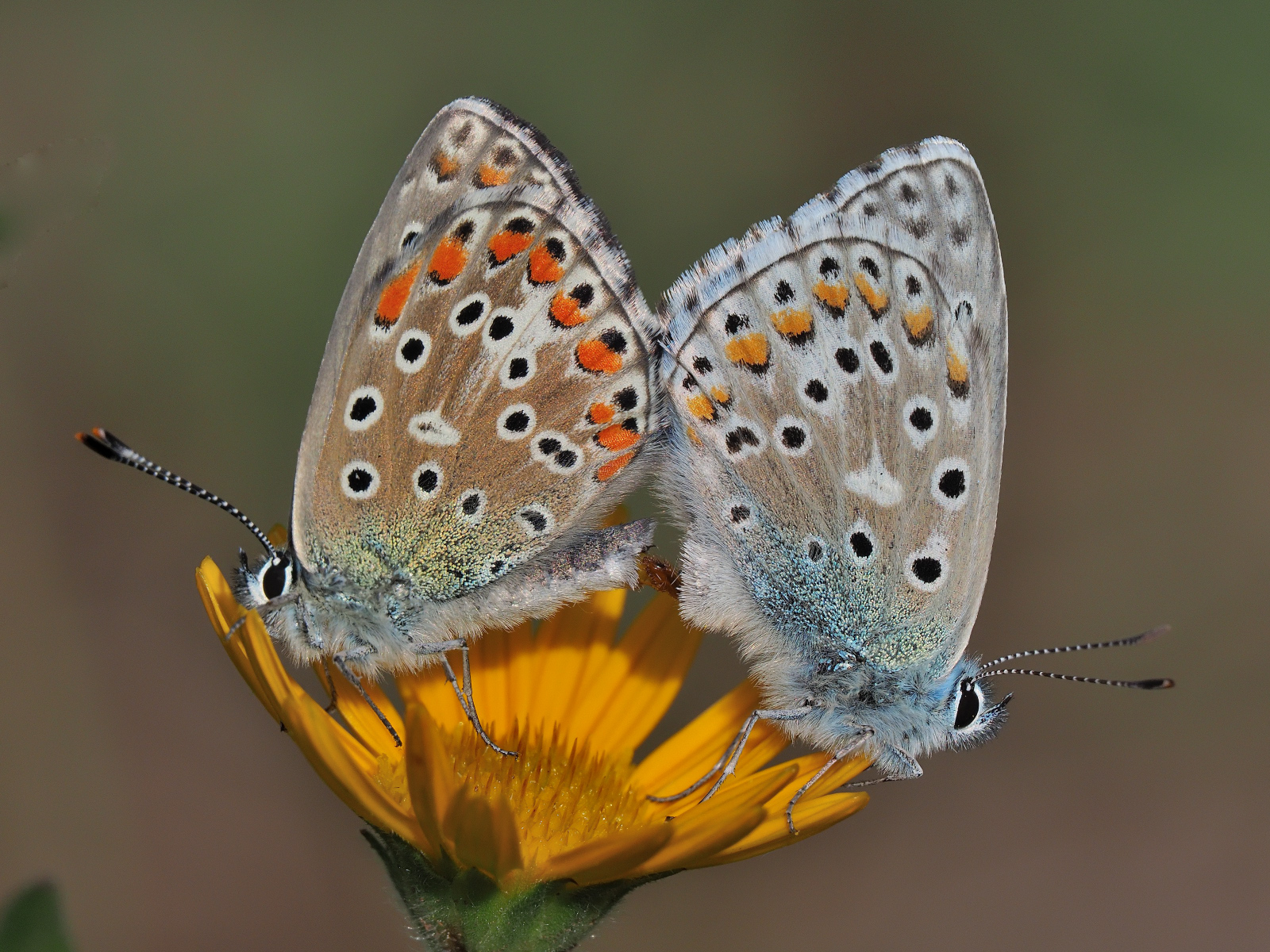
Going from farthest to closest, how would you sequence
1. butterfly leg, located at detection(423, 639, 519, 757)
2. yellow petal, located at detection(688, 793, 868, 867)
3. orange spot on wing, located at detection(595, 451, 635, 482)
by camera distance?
orange spot on wing, located at detection(595, 451, 635, 482), butterfly leg, located at detection(423, 639, 519, 757), yellow petal, located at detection(688, 793, 868, 867)

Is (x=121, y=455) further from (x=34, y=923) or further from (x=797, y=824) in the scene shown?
(x=797, y=824)

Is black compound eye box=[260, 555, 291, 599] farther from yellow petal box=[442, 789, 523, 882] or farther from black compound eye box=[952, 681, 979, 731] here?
black compound eye box=[952, 681, 979, 731]

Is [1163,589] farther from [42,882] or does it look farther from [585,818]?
[42,882]

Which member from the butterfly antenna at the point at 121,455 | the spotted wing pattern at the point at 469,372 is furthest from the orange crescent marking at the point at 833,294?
the butterfly antenna at the point at 121,455

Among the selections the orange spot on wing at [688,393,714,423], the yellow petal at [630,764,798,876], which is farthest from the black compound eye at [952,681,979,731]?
the orange spot on wing at [688,393,714,423]

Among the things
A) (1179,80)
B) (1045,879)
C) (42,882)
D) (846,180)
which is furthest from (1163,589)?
(42,882)

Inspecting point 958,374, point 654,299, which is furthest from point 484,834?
point 654,299
